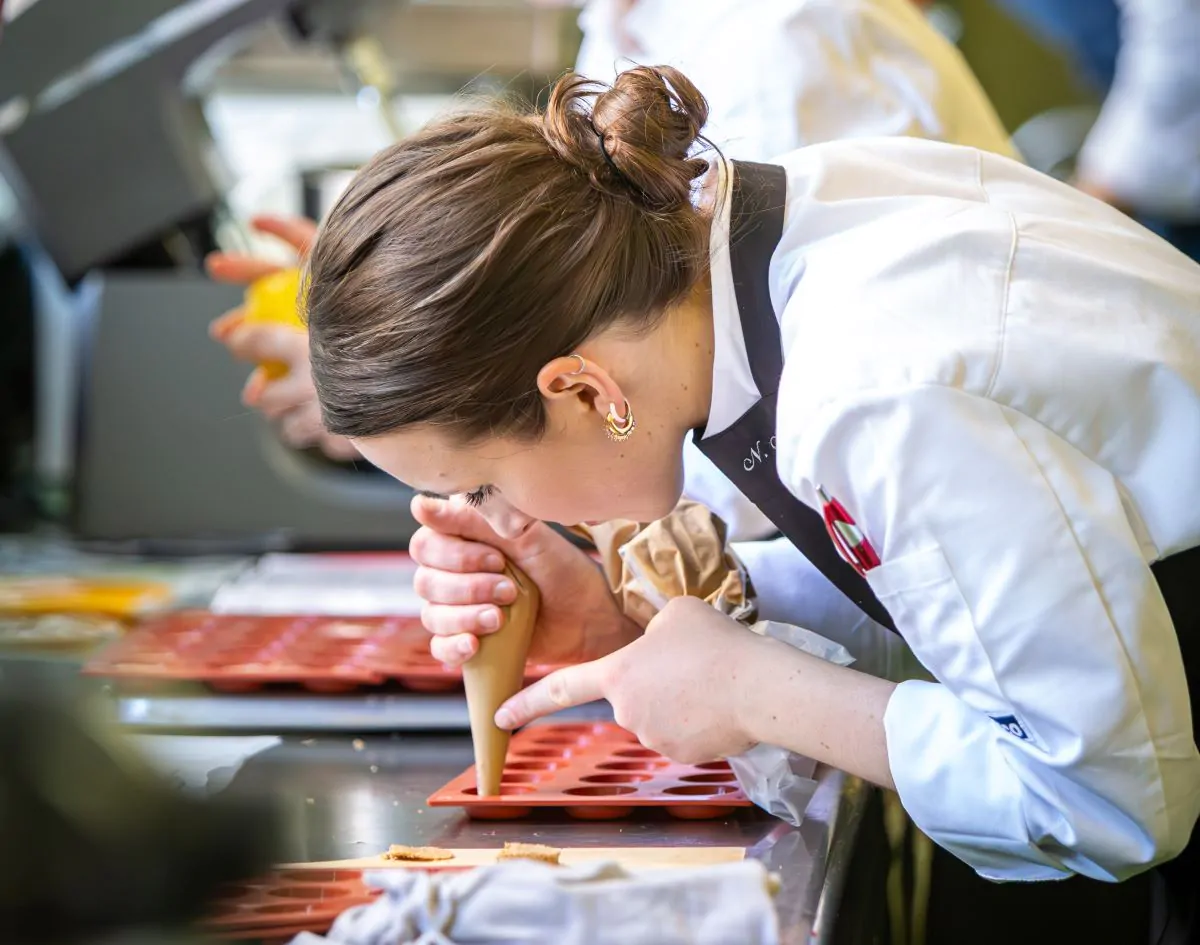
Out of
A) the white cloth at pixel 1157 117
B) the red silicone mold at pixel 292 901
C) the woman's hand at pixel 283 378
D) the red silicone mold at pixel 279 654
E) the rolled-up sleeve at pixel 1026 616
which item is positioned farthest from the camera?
the white cloth at pixel 1157 117

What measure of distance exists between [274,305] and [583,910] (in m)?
1.14

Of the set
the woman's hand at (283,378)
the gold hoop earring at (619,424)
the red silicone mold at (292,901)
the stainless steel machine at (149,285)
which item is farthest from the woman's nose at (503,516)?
the stainless steel machine at (149,285)

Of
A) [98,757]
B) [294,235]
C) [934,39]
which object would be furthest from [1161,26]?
[98,757]

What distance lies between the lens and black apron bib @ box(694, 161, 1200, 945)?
37.0 inches

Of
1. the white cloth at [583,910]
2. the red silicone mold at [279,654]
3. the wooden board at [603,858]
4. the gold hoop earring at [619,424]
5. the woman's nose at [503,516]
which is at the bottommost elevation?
the red silicone mold at [279,654]

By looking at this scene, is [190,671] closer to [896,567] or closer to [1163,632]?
[896,567]

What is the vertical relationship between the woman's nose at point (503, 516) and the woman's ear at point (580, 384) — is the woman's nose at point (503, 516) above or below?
below

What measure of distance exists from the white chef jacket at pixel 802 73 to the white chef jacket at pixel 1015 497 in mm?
436

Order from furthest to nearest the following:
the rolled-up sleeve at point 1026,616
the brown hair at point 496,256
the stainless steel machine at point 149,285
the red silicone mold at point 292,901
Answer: the stainless steel machine at point 149,285 → the brown hair at point 496,256 → the rolled-up sleeve at point 1026,616 → the red silicone mold at point 292,901

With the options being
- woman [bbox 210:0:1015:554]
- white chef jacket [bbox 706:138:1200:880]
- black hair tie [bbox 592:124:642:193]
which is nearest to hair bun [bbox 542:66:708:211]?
black hair tie [bbox 592:124:642:193]

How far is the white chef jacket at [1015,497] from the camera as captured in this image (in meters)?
0.78

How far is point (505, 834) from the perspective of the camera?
92 cm

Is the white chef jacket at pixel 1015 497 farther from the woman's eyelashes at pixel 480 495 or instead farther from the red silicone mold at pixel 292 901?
the red silicone mold at pixel 292 901

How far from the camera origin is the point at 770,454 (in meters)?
1.00
